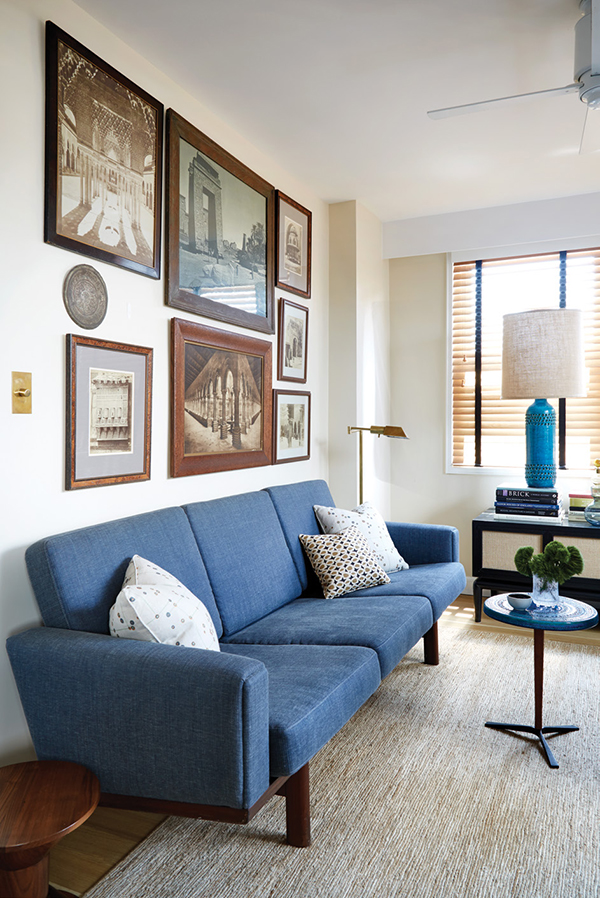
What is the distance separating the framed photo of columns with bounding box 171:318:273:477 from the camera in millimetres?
2705

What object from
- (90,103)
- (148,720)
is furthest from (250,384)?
(148,720)

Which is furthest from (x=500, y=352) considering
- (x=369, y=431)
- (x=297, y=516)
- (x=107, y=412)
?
(x=107, y=412)

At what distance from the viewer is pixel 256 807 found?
1595 mm

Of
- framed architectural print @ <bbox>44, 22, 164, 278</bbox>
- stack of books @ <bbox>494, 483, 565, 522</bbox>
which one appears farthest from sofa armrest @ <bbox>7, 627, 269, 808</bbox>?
stack of books @ <bbox>494, 483, 565, 522</bbox>

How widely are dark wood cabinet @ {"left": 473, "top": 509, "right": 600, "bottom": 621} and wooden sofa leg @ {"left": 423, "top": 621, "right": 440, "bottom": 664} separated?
0.85 metres

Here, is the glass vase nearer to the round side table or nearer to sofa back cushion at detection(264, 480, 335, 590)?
the round side table

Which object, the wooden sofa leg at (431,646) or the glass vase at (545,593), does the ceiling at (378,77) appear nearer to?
the glass vase at (545,593)

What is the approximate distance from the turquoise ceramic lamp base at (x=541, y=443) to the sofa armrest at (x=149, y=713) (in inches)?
116

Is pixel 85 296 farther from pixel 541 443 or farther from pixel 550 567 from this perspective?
pixel 541 443

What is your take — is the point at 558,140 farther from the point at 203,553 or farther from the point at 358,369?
the point at 203,553

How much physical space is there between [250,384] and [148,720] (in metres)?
1.92

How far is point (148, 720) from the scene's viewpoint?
162cm

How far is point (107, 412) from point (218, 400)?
749 mm

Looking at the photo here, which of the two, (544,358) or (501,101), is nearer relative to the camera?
(501,101)
